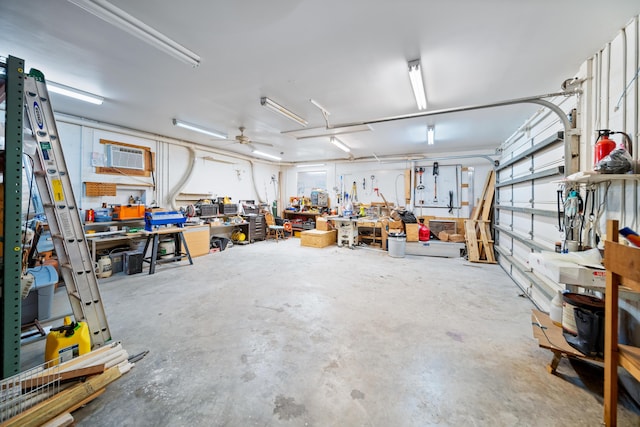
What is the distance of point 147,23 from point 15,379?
2.79m

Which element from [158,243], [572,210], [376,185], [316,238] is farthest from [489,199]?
[158,243]

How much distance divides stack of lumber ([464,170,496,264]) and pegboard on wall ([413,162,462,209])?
87 centimetres

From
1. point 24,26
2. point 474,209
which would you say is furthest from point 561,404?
point 474,209

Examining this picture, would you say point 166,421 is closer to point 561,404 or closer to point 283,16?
point 561,404

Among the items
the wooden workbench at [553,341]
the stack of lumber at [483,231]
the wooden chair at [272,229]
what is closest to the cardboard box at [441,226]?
the stack of lumber at [483,231]

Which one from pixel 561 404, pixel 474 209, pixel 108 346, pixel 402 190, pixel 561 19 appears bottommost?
pixel 561 404

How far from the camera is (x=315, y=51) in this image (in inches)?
92.7

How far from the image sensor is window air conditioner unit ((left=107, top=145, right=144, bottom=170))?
4.79 metres

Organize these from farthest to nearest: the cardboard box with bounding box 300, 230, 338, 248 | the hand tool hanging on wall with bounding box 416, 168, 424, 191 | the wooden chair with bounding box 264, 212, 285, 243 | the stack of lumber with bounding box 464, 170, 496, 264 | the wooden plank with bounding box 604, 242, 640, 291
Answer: the wooden chair with bounding box 264, 212, 285, 243, the hand tool hanging on wall with bounding box 416, 168, 424, 191, the cardboard box with bounding box 300, 230, 338, 248, the stack of lumber with bounding box 464, 170, 496, 264, the wooden plank with bounding box 604, 242, 640, 291

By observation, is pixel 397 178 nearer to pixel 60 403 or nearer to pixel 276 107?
pixel 276 107

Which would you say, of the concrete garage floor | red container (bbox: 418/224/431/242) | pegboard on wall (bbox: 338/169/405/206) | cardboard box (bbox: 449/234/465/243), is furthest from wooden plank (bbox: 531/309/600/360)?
pegboard on wall (bbox: 338/169/405/206)

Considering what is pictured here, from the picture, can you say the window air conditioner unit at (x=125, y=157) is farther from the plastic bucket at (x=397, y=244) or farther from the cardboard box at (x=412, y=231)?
the cardboard box at (x=412, y=231)

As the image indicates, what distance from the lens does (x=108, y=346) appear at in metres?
1.98

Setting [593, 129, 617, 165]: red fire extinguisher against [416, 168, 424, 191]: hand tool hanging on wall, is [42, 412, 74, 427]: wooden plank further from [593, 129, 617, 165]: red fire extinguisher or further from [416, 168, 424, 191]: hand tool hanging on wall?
[416, 168, 424, 191]: hand tool hanging on wall
